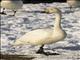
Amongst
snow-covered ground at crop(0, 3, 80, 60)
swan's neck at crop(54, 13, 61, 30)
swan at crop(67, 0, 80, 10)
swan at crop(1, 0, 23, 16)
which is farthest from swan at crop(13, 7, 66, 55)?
swan at crop(67, 0, 80, 10)

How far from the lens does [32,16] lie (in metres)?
10.8

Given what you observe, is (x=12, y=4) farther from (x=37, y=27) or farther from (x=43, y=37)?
(x=43, y=37)

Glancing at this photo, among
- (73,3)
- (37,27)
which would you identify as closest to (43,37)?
(37,27)

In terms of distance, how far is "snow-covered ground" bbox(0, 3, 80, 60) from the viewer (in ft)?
22.6

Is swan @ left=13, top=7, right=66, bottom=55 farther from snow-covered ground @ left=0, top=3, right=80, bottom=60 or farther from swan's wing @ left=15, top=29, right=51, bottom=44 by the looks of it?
snow-covered ground @ left=0, top=3, right=80, bottom=60

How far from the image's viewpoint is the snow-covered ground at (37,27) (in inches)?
272

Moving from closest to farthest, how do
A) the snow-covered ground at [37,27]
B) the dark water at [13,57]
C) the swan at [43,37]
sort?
the dark water at [13,57] < the swan at [43,37] < the snow-covered ground at [37,27]

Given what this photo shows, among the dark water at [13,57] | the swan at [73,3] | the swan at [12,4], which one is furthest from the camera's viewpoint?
the swan at [73,3]

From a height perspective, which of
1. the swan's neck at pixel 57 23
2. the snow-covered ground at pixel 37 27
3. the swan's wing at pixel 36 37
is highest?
the swan's neck at pixel 57 23

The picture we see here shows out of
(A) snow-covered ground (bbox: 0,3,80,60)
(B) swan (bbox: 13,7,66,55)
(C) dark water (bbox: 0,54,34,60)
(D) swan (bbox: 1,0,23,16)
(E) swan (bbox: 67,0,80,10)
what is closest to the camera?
(C) dark water (bbox: 0,54,34,60)

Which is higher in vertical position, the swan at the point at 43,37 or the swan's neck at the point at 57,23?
the swan's neck at the point at 57,23

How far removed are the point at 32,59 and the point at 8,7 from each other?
560cm

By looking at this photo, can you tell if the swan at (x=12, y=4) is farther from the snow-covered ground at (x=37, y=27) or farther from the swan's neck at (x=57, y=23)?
the swan's neck at (x=57, y=23)

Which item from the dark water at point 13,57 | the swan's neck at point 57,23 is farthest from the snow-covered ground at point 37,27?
the swan's neck at point 57,23
